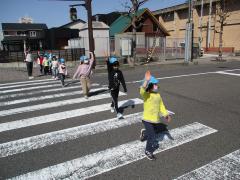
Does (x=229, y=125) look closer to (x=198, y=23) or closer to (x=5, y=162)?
(x=5, y=162)

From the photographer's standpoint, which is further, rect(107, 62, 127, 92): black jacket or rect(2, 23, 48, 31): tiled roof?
rect(2, 23, 48, 31): tiled roof

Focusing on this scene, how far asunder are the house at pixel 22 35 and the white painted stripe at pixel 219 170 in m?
45.9

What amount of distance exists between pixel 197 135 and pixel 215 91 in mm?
4859

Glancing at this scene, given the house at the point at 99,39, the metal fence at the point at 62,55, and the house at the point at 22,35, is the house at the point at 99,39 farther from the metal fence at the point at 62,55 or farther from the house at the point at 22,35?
the house at the point at 22,35

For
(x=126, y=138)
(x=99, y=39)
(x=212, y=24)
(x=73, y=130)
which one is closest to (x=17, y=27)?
(x=99, y=39)

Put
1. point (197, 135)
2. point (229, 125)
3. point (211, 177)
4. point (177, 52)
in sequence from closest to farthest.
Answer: point (211, 177) → point (197, 135) → point (229, 125) → point (177, 52)

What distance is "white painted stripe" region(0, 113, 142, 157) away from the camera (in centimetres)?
461

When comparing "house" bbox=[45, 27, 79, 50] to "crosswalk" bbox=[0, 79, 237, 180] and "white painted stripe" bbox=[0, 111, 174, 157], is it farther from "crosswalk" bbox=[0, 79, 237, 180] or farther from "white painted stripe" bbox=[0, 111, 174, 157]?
"white painted stripe" bbox=[0, 111, 174, 157]

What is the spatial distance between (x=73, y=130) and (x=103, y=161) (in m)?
1.70

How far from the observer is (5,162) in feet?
13.4

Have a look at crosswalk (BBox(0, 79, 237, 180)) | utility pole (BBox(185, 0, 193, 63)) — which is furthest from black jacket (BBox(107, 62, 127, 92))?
utility pole (BBox(185, 0, 193, 63))

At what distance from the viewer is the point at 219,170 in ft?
11.9

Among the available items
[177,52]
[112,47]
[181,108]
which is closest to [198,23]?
[177,52]

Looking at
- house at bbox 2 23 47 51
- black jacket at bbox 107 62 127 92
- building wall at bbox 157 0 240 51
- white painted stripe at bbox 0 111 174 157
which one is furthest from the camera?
house at bbox 2 23 47 51
